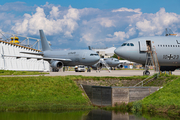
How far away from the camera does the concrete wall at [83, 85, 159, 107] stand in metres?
19.0

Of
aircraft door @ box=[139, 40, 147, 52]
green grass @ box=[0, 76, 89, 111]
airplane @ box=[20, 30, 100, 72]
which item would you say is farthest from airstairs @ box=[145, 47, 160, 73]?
airplane @ box=[20, 30, 100, 72]

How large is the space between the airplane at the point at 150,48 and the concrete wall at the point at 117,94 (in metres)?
8.96

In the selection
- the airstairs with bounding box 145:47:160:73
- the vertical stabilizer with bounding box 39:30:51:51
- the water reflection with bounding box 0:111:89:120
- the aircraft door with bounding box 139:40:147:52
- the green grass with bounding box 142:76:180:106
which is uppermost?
the vertical stabilizer with bounding box 39:30:51:51

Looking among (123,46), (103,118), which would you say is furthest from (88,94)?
(123,46)

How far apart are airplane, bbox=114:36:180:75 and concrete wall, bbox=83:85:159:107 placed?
8.96 m

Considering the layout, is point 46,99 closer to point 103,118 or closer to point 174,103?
point 103,118

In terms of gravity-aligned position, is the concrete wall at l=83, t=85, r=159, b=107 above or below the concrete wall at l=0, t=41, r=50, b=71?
below

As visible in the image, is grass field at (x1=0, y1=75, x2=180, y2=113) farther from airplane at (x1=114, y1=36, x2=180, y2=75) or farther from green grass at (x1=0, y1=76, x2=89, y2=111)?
airplane at (x1=114, y1=36, x2=180, y2=75)

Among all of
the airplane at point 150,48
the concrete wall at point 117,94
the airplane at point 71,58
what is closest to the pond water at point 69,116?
the concrete wall at point 117,94

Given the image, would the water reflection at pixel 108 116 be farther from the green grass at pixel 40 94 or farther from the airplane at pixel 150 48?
the airplane at pixel 150 48

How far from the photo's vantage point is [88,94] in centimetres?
2111

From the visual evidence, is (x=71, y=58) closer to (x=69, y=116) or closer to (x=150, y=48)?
(x=150, y=48)

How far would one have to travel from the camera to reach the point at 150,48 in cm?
2875

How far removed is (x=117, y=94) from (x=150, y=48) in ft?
38.6
